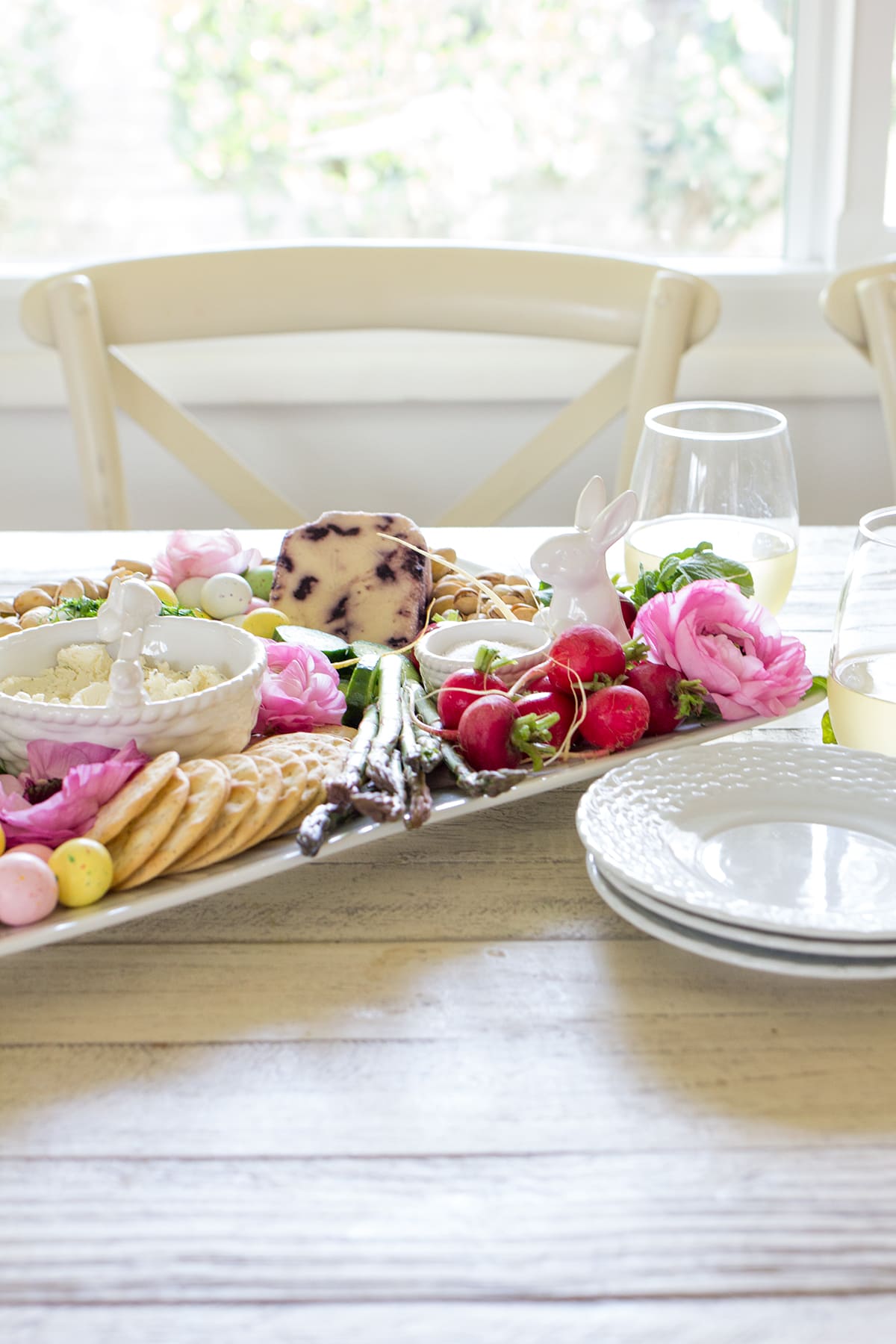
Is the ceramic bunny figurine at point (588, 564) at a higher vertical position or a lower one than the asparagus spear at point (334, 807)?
higher

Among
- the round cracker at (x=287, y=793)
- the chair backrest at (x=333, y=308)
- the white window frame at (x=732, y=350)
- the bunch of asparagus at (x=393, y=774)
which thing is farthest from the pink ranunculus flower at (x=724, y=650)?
the white window frame at (x=732, y=350)

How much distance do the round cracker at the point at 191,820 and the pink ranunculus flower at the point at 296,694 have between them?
0.41ft

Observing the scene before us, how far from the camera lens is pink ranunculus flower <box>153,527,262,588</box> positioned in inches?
41.3

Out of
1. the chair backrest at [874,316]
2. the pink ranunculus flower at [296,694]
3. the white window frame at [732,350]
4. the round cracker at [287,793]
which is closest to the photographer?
the round cracker at [287,793]

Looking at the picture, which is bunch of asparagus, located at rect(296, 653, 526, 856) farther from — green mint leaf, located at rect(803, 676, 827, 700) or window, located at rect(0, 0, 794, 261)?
window, located at rect(0, 0, 794, 261)

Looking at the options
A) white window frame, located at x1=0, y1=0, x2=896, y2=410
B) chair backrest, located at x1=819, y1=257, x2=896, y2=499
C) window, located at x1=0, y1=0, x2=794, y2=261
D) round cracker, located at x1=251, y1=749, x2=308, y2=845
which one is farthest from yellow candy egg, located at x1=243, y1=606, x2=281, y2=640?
window, located at x1=0, y1=0, x2=794, y2=261

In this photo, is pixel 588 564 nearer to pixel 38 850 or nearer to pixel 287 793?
pixel 287 793

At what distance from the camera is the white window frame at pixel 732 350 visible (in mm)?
2102

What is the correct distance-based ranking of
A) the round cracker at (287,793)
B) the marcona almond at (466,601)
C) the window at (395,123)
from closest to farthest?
the round cracker at (287,793) < the marcona almond at (466,601) < the window at (395,123)

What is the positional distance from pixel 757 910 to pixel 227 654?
1.18 feet

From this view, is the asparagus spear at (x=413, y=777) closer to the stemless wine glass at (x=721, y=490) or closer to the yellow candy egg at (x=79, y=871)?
the yellow candy egg at (x=79, y=871)

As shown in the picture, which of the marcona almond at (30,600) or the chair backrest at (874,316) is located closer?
the marcona almond at (30,600)

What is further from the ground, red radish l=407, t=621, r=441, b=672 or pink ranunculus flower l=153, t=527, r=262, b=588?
pink ranunculus flower l=153, t=527, r=262, b=588

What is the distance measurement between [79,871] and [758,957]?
1.02ft
